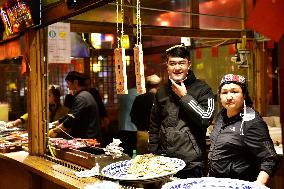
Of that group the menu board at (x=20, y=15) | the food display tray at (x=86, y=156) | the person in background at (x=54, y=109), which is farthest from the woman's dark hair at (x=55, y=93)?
the food display tray at (x=86, y=156)

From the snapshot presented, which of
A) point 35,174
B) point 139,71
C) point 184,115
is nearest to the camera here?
point 139,71

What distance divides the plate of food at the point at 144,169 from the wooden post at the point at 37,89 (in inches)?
80.4

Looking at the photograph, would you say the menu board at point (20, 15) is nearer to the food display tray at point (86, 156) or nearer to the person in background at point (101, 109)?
the food display tray at point (86, 156)

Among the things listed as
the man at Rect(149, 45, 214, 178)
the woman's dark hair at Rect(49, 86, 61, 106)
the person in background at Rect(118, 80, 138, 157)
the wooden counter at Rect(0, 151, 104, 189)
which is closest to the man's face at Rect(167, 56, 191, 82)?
the man at Rect(149, 45, 214, 178)

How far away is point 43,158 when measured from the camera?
16.0ft

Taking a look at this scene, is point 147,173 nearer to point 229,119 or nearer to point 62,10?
point 229,119

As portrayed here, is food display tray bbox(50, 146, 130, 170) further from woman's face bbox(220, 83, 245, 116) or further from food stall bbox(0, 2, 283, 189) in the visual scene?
woman's face bbox(220, 83, 245, 116)

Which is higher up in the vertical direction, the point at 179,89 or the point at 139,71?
the point at 139,71

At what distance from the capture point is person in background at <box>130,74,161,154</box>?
741 centimetres

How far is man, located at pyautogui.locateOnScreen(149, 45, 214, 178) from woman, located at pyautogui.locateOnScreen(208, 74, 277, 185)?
22cm

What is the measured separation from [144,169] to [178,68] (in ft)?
4.76

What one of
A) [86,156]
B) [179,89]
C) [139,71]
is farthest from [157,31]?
[139,71]

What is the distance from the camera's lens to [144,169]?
3.21m

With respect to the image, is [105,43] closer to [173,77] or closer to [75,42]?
[75,42]
